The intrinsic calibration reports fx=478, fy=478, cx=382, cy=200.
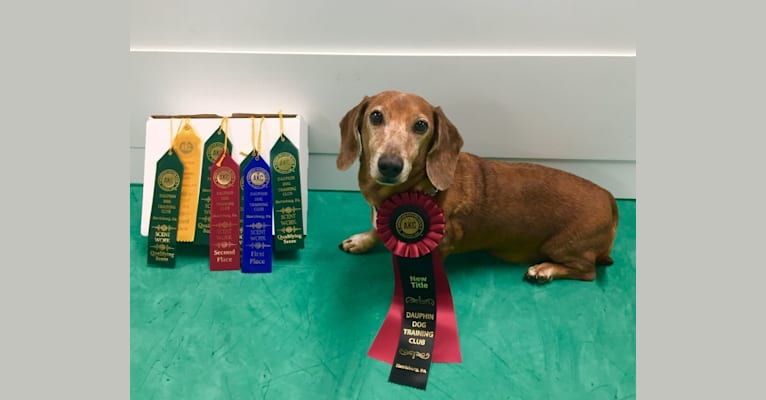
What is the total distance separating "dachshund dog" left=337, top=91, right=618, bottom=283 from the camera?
139 cm

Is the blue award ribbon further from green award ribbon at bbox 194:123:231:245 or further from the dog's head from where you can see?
the dog's head

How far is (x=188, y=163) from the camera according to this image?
1723mm

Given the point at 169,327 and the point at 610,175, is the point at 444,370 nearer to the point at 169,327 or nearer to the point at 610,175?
the point at 169,327

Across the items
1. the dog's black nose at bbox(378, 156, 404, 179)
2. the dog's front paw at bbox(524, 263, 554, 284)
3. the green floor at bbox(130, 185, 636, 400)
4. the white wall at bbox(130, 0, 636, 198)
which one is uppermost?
the white wall at bbox(130, 0, 636, 198)

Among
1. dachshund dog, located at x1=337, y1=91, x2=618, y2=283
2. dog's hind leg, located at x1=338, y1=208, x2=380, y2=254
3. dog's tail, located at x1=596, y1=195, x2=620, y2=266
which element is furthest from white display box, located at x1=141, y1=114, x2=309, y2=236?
dog's tail, located at x1=596, y1=195, x2=620, y2=266

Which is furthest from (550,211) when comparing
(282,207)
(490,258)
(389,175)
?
(282,207)

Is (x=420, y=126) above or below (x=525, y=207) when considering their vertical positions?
above

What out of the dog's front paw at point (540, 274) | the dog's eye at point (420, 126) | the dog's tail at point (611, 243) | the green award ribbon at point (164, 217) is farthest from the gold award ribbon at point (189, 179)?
the dog's tail at point (611, 243)

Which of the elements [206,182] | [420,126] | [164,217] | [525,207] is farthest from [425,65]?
[164,217]

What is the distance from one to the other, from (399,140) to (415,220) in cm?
26

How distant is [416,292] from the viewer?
1481mm

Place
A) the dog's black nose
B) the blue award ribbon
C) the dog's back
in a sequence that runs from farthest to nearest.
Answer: the blue award ribbon < the dog's back < the dog's black nose

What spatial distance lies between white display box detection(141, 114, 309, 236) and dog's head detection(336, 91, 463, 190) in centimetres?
31

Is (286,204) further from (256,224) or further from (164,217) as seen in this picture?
(164,217)
